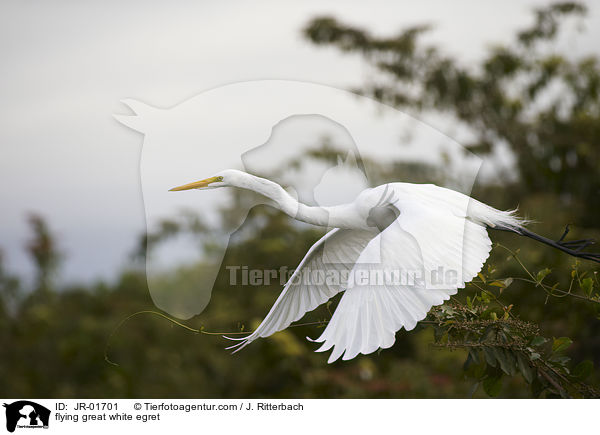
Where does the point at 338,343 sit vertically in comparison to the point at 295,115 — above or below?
below

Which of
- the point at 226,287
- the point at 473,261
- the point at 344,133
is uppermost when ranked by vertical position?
the point at 344,133

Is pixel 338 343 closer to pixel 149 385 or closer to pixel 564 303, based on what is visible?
pixel 564 303

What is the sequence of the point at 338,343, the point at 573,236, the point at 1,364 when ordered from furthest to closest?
the point at 1,364 < the point at 573,236 < the point at 338,343

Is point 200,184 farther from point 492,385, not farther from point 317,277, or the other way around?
point 492,385

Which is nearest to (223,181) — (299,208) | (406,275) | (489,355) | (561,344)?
(299,208)

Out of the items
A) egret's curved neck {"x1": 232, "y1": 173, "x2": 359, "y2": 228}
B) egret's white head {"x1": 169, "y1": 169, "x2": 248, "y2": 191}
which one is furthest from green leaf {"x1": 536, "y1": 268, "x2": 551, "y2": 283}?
egret's white head {"x1": 169, "y1": 169, "x2": 248, "y2": 191}

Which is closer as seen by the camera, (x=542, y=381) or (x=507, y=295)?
(x=542, y=381)

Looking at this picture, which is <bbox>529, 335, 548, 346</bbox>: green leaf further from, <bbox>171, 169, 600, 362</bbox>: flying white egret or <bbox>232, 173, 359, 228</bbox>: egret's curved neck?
<bbox>232, 173, 359, 228</bbox>: egret's curved neck

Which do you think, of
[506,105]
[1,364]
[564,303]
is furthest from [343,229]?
[1,364]
